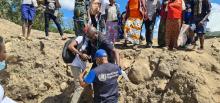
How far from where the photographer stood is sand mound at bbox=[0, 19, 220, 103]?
33.3ft

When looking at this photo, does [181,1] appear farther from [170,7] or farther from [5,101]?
[5,101]

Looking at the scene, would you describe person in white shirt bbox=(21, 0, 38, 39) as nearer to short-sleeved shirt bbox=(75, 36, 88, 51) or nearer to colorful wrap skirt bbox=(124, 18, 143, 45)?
colorful wrap skirt bbox=(124, 18, 143, 45)

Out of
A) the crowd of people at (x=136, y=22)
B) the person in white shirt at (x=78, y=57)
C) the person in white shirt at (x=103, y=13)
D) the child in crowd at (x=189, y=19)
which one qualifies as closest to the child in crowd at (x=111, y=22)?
Answer: the crowd of people at (x=136, y=22)

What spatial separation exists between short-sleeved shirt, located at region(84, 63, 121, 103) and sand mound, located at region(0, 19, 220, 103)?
1.89 meters

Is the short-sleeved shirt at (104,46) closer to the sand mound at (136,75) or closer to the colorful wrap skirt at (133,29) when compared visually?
the sand mound at (136,75)

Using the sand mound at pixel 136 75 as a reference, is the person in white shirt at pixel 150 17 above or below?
A: above

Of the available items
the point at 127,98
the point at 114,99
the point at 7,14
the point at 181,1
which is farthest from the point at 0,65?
the point at 7,14

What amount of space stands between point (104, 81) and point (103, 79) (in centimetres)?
4

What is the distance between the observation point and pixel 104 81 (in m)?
8.55

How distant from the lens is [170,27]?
10867 mm

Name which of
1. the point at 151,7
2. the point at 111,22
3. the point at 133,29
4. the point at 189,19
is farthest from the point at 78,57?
the point at 189,19

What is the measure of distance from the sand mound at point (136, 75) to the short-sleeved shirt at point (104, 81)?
1895mm

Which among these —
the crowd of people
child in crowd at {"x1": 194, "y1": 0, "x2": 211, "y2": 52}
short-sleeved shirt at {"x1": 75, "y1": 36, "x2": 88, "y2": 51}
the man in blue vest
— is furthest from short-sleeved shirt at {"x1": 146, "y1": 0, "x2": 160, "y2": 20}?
the man in blue vest

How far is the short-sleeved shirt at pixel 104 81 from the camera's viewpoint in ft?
27.8
